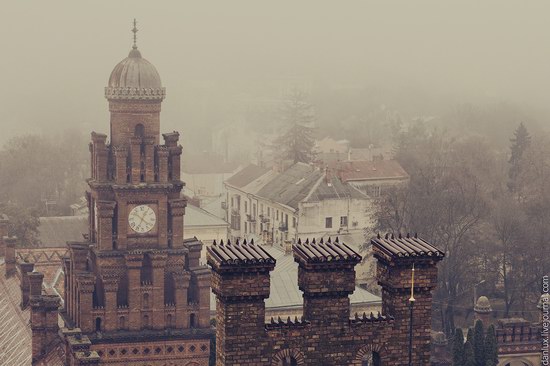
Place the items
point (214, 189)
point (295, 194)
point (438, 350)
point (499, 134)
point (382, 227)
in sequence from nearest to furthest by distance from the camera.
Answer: point (438, 350) < point (382, 227) < point (295, 194) < point (214, 189) < point (499, 134)

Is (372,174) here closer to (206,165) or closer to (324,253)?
(206,165)

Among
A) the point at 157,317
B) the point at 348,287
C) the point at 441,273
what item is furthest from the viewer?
the point at 441,273

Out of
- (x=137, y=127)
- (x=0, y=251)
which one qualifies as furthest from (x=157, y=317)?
(x=0, y=251)

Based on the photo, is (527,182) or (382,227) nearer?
(382,227)

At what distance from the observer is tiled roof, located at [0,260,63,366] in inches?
2243

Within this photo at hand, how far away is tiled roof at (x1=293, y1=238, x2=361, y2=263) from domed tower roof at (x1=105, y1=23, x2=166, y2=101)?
38599 mm

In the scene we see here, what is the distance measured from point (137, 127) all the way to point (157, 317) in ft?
22.3

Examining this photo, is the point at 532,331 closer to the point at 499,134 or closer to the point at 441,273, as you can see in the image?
the point at 441,273

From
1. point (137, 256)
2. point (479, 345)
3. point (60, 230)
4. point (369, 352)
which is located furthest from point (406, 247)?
point (60, 230)

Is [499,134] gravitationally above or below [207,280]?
above

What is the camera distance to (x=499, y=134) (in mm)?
185875

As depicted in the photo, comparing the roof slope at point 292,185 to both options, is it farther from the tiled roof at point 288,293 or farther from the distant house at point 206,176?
the distant house at point 206,176

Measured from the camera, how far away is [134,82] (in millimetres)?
63094

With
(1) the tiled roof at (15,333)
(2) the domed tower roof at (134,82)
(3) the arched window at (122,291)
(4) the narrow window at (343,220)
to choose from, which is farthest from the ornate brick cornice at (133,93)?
(4) the narrow window at (343,220)
